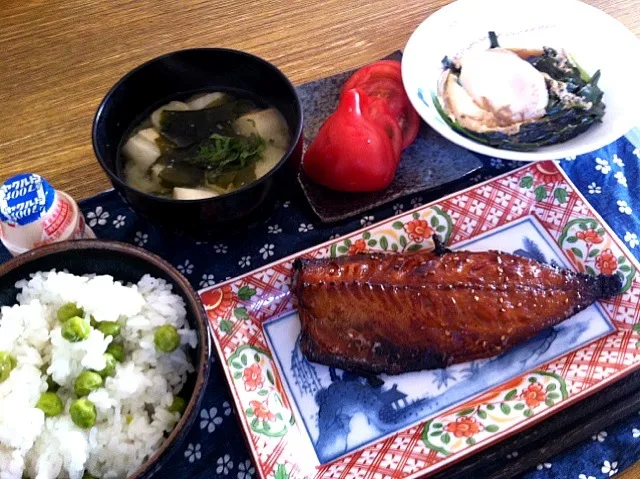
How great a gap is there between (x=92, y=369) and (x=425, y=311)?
712 mm

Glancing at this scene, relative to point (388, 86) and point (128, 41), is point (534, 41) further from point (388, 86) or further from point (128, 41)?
point (128, 41)

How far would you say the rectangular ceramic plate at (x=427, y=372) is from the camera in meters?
1.21

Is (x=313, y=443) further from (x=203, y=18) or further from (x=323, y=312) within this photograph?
(x=203, y=18)

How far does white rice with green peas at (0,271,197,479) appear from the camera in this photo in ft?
3.47

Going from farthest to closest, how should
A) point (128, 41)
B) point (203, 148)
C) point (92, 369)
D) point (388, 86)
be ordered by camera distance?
point (128, 41)
point (388, 86)
point (203, 148)
point (92, 369)

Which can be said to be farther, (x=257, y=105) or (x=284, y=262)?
(x=257, y=105)

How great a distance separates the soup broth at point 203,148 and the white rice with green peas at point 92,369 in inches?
12.8

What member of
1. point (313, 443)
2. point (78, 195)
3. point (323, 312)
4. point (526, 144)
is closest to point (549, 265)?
point (526, 144)

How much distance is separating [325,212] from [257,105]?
1.15 ft

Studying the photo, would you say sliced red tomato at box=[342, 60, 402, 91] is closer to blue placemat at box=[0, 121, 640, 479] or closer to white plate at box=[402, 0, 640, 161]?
white plate at box=[402, 0, 640, 161]

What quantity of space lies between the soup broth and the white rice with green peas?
1.07 feet

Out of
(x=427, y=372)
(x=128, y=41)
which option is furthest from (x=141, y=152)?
(x=427, y=372)

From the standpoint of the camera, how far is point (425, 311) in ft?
4.28

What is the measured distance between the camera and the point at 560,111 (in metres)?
1.73
